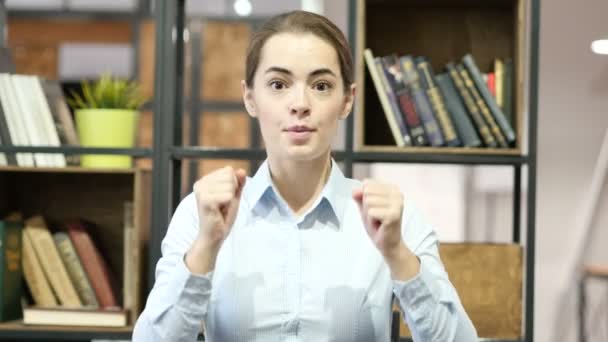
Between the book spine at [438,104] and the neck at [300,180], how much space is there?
2.46 feet

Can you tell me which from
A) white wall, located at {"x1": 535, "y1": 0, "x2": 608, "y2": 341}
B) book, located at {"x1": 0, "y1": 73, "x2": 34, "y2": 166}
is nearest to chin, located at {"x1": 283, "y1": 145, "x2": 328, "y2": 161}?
book, located at {"x1": 0, "y1": 73, "x2": 34, "y2": 166}

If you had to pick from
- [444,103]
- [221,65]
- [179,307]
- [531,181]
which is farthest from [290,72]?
[221,65]

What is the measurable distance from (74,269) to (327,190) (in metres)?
1.10

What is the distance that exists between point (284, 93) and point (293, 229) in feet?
0.86

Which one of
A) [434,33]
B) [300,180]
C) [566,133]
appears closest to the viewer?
[300,180]

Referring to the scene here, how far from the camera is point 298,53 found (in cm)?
142

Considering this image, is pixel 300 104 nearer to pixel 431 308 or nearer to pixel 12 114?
pixel 431 308

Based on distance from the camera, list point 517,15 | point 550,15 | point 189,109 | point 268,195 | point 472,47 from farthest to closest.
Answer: point 189,109 < point 550,15 < point 472,47 < point 517,15 < point 268,195

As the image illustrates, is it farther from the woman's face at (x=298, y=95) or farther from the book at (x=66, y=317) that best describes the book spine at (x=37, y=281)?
the woman's face at (x=298, y=95)

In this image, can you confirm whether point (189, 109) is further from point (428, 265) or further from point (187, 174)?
point (428, 265)

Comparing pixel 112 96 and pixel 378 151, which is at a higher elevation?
pixel 112 96

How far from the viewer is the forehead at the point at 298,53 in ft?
4.63

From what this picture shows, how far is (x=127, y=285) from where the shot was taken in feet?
7.32

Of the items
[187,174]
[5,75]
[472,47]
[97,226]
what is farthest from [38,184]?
[187,174]
